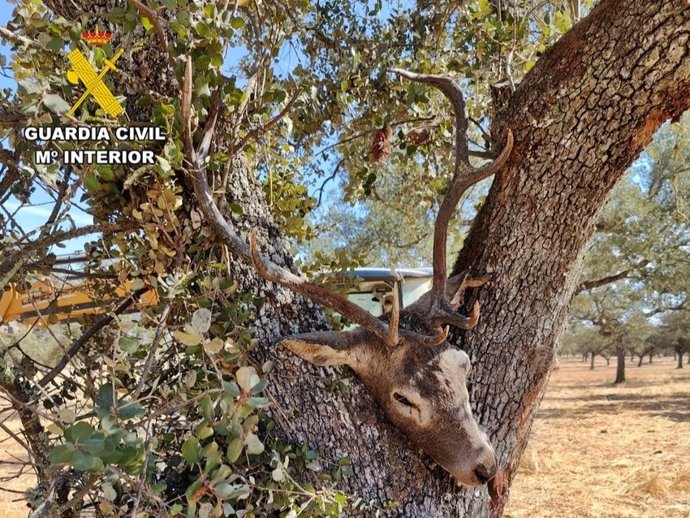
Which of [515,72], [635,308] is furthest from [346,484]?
[635,308]

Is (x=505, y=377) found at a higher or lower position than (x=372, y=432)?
higher

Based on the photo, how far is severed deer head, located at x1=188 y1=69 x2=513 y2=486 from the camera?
1.76 metres

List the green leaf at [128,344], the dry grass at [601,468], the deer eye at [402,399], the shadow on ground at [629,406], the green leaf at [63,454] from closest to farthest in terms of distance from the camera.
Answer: the green leaf at [63,454] → the green leaf at [128,344] → the deer eye at [402,399] → the dry grass at [601,468] → the shadow on ground at [629,406]

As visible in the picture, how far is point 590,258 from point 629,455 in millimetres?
6663

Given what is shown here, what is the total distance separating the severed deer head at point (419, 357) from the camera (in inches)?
69.3

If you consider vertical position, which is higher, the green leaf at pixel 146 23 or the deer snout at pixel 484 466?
the green leaf at pixel 146 23

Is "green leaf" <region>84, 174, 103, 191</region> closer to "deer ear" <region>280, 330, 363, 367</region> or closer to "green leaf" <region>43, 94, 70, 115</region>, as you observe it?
"green leaf" <region>43, 94, 70, 115</region>

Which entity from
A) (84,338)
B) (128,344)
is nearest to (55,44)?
(128,344)

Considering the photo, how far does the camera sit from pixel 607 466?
335 inches

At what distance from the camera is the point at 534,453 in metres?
9.10

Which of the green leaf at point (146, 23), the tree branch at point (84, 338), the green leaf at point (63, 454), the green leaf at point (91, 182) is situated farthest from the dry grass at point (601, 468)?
the green leaf at point (146, 23)

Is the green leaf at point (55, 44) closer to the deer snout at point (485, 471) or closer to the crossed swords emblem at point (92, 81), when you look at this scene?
the crossed swords emblem at point (92, 81)

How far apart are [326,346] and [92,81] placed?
3.56ft

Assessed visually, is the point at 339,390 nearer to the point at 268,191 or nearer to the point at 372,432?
the point at 372,432
